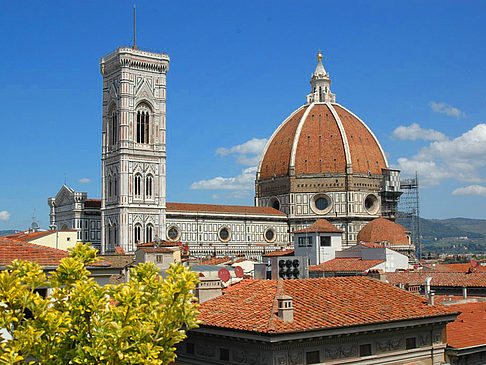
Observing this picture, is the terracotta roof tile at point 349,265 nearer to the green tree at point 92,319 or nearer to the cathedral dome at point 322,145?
the green tree at point 92,319

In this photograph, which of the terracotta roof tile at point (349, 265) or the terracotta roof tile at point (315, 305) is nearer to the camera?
the terracotta roof tile at point (315, 305)

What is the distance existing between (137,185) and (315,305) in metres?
68.7

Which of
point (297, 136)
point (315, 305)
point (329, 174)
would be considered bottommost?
point (315, 305)

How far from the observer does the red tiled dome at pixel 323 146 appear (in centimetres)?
10719

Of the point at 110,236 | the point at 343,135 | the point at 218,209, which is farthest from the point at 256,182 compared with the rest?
the point at 110,236

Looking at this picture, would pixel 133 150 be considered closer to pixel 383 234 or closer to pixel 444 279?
pixel 383 234

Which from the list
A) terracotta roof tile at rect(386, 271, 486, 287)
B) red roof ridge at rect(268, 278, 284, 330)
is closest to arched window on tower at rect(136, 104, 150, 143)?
terracotta roof tile at rect(386, 271, 486, 287)

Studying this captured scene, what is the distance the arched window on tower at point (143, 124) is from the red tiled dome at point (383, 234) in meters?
29.6

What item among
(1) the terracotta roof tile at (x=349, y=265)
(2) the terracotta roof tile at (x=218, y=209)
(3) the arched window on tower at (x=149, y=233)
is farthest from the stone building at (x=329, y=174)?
(1) the terracotta roof tile at (x=349, y=265)

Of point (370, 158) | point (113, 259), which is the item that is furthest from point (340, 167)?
point (113, 259)

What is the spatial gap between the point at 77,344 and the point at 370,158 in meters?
101

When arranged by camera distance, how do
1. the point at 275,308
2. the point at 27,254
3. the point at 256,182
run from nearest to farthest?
1. the point at 275,308
2. the point at 27,254
3. the point at 256,182

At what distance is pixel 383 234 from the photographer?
87.3m

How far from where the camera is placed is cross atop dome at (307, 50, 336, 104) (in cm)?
11900
